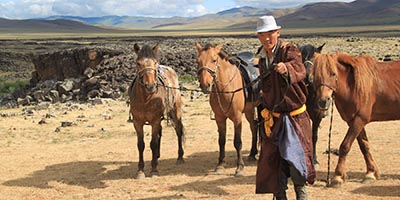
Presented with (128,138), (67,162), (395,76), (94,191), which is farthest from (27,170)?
(395,76)

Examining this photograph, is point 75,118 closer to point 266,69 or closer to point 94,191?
point 94,191

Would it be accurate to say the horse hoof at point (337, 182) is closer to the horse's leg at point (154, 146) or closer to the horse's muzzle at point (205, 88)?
Result: the horse's muzzle at point (205, 88)

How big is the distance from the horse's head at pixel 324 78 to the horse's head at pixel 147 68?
2500 mm

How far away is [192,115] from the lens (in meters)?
16.6

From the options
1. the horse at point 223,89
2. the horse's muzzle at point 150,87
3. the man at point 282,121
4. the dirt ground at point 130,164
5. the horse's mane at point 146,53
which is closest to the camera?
the man at point 282,121

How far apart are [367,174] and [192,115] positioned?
30.2ft

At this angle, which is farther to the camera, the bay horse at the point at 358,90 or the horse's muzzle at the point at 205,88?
the horse's muzzle at the point at 205,88

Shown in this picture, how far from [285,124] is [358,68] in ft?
9.52

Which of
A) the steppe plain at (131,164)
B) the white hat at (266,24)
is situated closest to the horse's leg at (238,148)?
the steppe plain at (131,164)

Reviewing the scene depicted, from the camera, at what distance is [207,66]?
7.98 m

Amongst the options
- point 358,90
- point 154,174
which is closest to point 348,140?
point 358,90

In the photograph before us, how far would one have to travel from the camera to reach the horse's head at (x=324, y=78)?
6992 mm

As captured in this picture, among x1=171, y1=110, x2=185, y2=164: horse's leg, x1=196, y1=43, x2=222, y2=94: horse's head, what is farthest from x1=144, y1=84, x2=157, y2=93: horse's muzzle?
x1=171, y1=110, x2=185, y2=164: horse's leg

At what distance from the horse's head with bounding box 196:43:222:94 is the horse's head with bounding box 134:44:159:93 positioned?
739 mm
